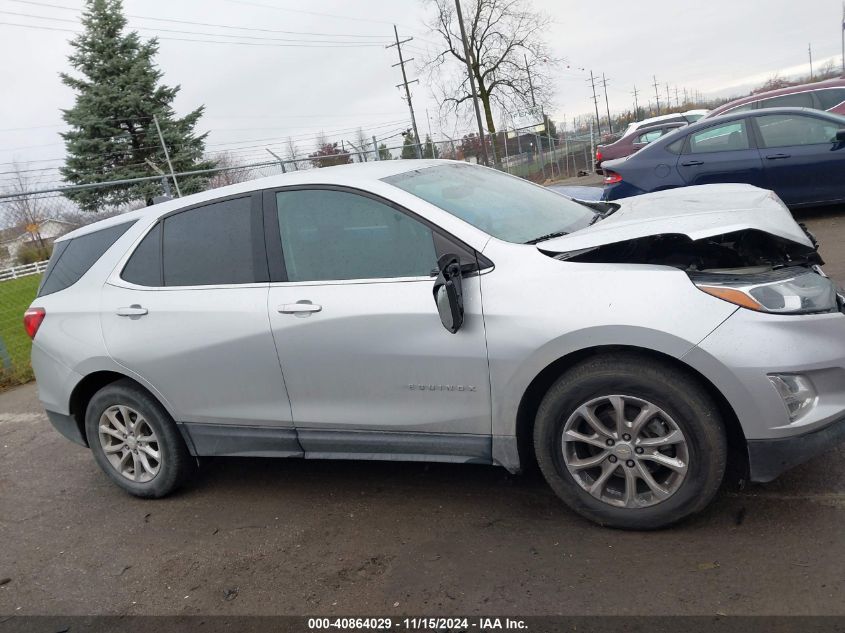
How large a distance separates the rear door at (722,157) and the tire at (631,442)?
6.85m

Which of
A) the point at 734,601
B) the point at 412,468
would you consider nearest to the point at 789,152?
the point at 412,468

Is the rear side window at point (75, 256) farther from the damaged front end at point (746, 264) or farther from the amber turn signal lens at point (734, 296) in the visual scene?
the amber turn signal lens at point (734, 296)

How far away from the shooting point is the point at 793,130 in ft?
29.0

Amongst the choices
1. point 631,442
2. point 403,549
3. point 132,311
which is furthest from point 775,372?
point 132,311

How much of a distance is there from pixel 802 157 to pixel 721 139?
0.96m

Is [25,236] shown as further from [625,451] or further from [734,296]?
[734,296]

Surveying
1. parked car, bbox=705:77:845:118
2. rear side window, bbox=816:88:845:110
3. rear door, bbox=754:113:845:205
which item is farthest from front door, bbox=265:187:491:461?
rear side window, bbox=816:88:845:110

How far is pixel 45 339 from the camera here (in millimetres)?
4469

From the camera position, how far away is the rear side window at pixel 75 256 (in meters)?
4.39

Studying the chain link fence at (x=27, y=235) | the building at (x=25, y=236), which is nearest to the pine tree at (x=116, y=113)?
the chain link fence at (x=27, y=235)

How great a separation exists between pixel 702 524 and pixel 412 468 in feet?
5.43

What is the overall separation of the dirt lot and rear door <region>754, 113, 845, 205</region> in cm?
622

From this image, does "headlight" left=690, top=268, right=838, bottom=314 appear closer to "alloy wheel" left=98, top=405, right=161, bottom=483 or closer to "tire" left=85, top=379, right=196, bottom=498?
"tire" left=85, top=379, right=196, bottom=498

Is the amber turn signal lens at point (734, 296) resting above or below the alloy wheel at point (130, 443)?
above
